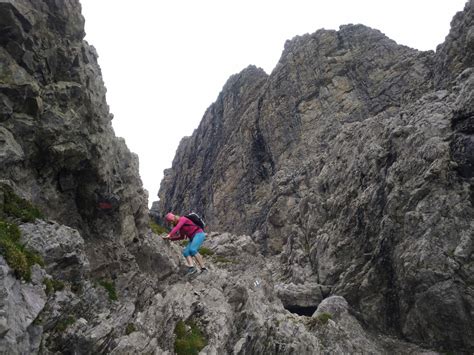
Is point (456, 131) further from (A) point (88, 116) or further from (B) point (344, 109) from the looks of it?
(B) point (344, 109)

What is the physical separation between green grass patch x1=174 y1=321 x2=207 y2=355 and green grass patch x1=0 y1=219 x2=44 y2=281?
20.1 feet

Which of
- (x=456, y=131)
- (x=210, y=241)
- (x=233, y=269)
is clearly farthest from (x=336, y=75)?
(x=233, y=269)

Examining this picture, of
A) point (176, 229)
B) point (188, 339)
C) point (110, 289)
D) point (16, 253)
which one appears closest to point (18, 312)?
point (16, 253)

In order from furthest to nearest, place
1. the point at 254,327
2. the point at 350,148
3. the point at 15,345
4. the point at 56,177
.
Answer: the point at 350,148
the point at 254,327
the point at 56,177
the point at 15,345

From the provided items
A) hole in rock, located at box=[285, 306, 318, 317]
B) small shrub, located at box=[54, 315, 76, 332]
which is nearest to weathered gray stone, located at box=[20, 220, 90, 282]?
small shrub, located at box=[54, 315, 76, 332]

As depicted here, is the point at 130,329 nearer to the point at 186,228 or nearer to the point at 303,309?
the point at 186,228

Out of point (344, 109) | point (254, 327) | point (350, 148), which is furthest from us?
point (344, 109)

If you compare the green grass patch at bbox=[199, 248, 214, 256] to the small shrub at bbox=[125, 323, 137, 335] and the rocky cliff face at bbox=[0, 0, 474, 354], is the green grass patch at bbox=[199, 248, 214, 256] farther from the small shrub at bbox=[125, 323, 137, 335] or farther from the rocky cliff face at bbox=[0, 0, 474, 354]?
the small shrub at bbox=[125, 323, 137, 335]

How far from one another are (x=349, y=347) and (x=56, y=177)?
20073 millimetres

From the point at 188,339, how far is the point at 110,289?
11.7 feet

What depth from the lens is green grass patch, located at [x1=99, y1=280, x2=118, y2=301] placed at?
14.5 meters

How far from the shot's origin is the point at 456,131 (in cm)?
3256

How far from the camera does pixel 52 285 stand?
11.1 metres

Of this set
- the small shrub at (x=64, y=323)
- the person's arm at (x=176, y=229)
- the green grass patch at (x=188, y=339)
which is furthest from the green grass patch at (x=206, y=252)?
the small shrub at (x=64, y=323)
